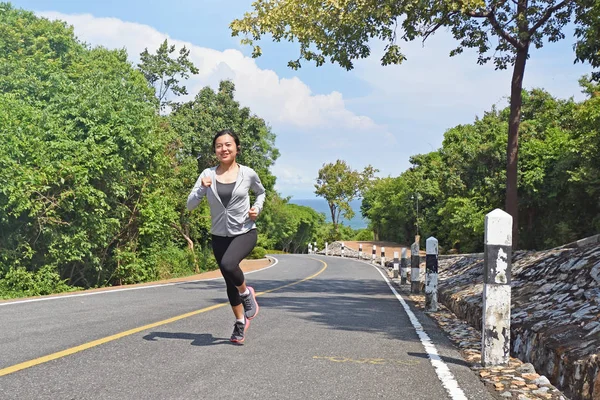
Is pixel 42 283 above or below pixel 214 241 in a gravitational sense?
below

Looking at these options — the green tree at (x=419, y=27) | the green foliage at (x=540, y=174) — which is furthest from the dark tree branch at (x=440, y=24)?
the green foliage at (x=540, y=174)

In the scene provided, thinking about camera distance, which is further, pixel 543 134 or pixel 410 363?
pixel 543 134

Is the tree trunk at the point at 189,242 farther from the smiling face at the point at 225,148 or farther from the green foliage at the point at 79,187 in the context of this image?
the smiling face at the point at 225,148

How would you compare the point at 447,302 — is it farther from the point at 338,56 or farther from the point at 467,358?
the point at 338,56

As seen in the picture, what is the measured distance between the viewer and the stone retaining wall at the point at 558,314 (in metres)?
4.02

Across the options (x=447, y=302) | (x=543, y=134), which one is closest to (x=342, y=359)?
(x=447, y=302)

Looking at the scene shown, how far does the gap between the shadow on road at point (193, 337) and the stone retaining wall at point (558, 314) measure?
9.27 ft

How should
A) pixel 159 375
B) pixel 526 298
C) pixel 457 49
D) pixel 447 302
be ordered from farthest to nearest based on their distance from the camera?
pixel 457 49, pixel 447 302, pixel 526 298, pixel 159 375

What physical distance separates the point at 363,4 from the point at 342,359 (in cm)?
1079

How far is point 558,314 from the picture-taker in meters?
5.48

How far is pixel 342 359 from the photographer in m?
4.68

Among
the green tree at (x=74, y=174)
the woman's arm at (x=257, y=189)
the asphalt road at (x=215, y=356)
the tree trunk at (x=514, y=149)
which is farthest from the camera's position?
the green tree at (x=74, y=174)

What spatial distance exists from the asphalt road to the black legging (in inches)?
20.6

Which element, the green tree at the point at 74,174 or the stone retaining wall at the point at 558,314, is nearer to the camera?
the stone retaining wall at the point at 558,314
